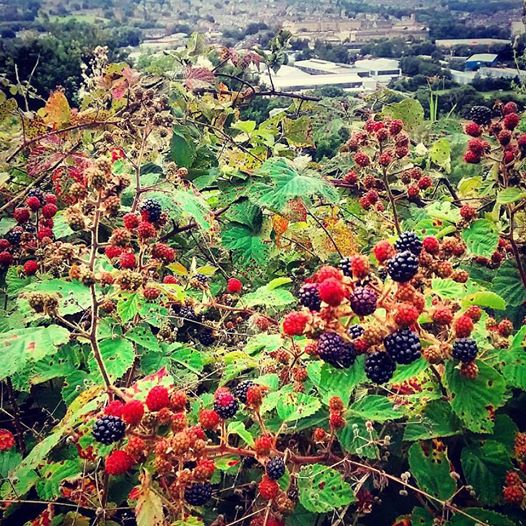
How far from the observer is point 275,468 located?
47.5 inches

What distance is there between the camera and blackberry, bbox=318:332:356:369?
3.51ft

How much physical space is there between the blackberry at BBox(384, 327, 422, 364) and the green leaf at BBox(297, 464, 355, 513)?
368 millimetres

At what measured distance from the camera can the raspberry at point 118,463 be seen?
1.16 m

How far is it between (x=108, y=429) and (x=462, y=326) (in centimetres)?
76

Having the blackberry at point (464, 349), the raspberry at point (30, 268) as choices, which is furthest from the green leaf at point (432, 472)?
the raspberry at point (30, 268)

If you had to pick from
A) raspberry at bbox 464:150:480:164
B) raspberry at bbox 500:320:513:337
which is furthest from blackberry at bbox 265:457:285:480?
raspberry at bbox 464:150:480:164

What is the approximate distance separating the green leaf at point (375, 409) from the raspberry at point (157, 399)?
0.47 meters

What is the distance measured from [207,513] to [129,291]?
637 millimetres

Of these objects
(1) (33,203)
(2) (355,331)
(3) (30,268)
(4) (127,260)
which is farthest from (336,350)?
(1) (33,203)

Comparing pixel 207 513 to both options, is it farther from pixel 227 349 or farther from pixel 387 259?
pixel 387 259

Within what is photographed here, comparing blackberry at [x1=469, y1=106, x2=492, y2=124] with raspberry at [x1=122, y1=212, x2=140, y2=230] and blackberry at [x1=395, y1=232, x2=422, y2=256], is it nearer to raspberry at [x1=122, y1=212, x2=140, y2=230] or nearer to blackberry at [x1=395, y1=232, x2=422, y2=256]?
blackberry at [x1=395, y1=232, x2=422, y2=256]

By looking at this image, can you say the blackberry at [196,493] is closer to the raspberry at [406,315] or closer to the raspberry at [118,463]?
the raspberry at [118,463]

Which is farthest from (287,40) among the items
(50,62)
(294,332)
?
(50,62)

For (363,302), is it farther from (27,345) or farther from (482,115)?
(482,115)
